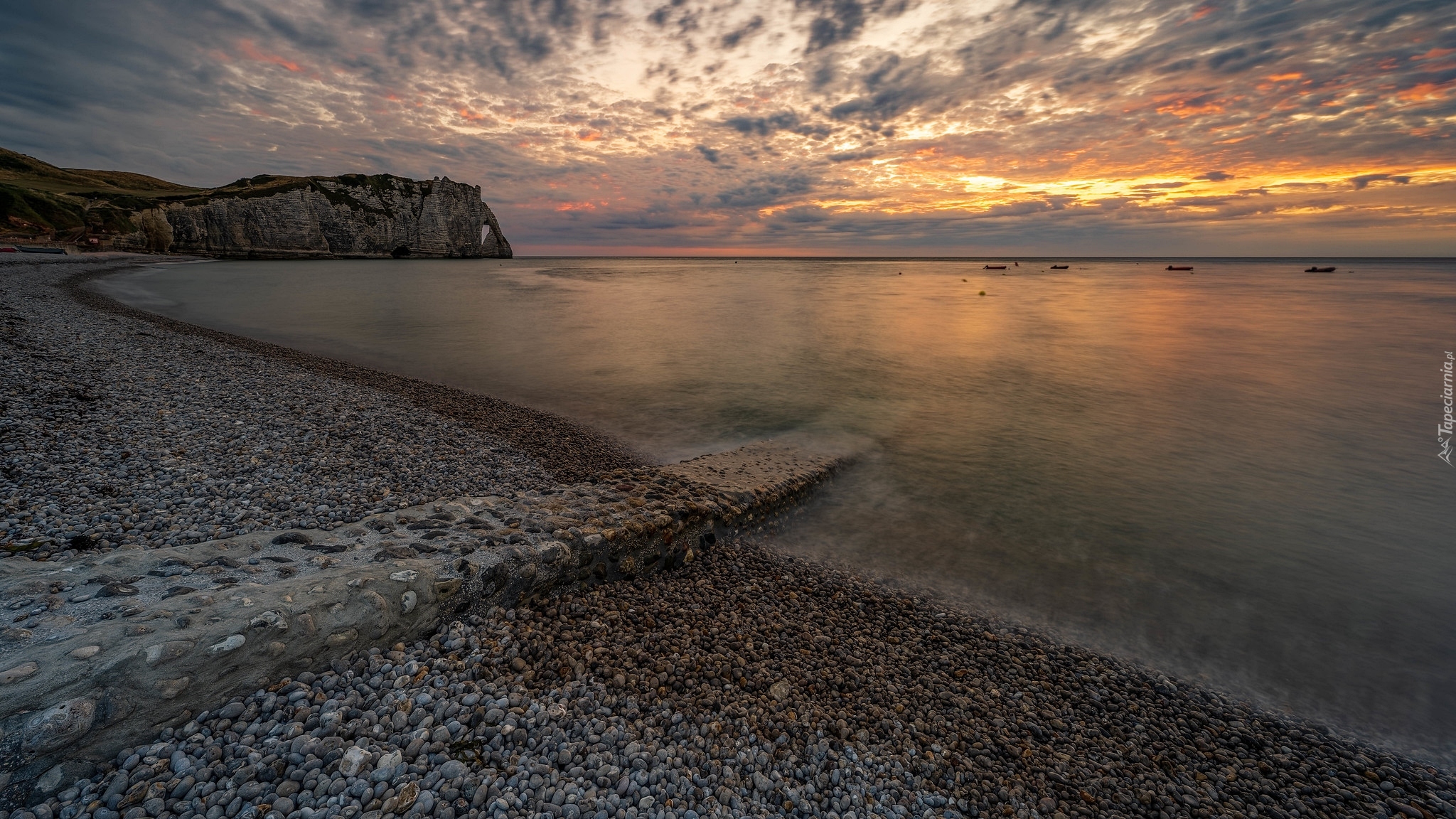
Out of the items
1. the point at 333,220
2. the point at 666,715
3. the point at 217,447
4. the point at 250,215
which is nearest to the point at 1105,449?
the point at 666,715

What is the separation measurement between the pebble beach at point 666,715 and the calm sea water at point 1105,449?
1349 mm

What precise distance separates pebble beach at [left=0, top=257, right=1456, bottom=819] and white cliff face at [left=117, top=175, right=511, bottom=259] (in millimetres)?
126444

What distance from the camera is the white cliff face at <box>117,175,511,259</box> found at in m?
108

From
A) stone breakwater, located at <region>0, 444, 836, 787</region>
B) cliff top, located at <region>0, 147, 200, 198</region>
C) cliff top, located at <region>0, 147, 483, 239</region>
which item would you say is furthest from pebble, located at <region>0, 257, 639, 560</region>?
cliff top, located at <region>0, 147, 200, 198</region>

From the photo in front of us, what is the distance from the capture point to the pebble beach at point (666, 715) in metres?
3.98

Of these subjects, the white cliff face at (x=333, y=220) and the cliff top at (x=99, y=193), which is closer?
the cliff top at (x=99, y=193)

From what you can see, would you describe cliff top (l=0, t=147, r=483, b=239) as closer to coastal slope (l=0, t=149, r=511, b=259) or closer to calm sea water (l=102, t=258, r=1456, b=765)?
coastal slope (l=0, t=149, r=511, b=259)

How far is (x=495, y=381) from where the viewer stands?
20.5 m

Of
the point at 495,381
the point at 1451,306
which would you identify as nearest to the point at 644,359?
the point at 495,381

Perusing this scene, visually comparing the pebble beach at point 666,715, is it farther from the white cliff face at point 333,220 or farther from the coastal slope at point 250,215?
the white cliff face at point 333,220

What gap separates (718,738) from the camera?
4.94 metres

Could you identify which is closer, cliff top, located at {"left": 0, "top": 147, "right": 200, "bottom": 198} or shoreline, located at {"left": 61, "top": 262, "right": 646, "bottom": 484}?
shoreline, located at {"left": 61, "top": 262, "right": 646, "bottom": 484}

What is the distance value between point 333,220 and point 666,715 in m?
156

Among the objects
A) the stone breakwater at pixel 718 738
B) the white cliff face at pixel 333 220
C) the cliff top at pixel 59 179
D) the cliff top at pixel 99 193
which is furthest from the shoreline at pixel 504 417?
the cliff top at pixel 59 179
